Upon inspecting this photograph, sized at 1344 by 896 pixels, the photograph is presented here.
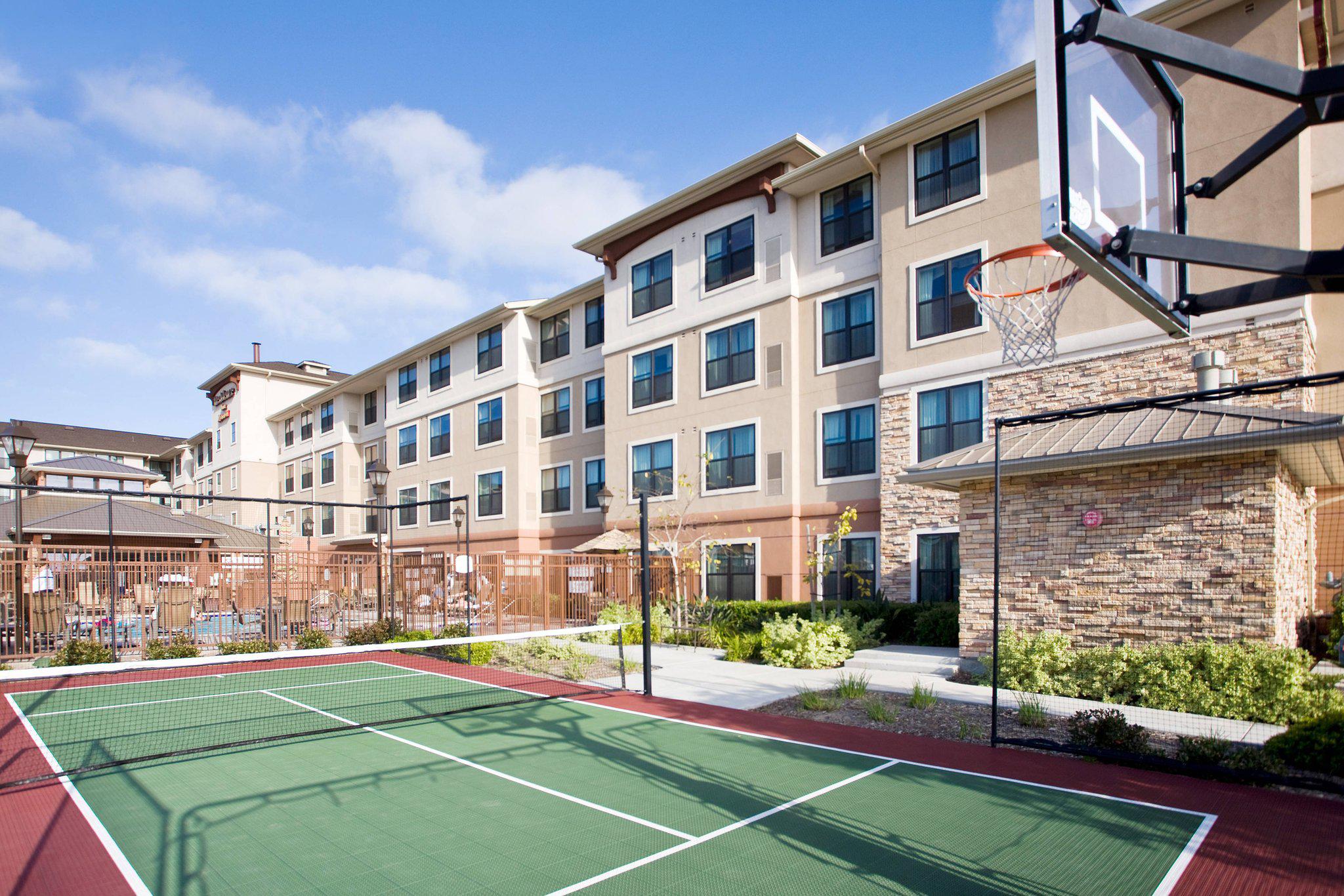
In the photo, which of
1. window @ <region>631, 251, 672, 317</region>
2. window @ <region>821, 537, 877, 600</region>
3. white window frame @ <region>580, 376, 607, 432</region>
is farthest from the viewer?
white window frame @ <region>580, 376, 607, 432</region>

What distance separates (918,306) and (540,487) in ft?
Result: 61.6

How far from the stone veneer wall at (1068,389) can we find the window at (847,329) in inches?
80.7

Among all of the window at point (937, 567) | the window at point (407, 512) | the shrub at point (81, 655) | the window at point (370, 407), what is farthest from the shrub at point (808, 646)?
the window at point (370, 407)

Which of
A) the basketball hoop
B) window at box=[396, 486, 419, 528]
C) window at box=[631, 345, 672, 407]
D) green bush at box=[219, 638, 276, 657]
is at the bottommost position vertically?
green bush at box=[219, 638, 276, 657]

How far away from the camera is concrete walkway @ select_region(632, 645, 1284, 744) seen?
10.4m

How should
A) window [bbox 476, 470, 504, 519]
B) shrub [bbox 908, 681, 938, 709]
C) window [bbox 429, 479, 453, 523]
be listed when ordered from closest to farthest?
shrub [bbox 908, 681, 938, 709], window [bbox 476, 470, 504, 519], window [bbox 429, 479, 453, 523]

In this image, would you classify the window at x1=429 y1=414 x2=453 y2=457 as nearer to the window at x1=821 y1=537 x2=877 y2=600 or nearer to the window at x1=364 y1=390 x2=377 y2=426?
the window at x1=364 y1=390 x2=377 y2=426

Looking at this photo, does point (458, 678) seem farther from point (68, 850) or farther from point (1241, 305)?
point (1241, 305)

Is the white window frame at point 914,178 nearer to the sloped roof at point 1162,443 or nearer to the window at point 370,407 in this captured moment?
the sloped roof at point 1162,443

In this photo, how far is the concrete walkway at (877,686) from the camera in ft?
34.1

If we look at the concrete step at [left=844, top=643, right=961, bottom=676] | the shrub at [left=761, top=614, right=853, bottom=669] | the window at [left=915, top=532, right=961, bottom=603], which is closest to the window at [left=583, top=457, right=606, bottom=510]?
the window at [left=915, top=532, right=961, bottom=603]

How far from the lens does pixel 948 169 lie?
20203 mm

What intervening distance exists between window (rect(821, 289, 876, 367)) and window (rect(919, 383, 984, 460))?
2.57 metres

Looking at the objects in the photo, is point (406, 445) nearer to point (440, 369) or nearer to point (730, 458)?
point (440, 369)
